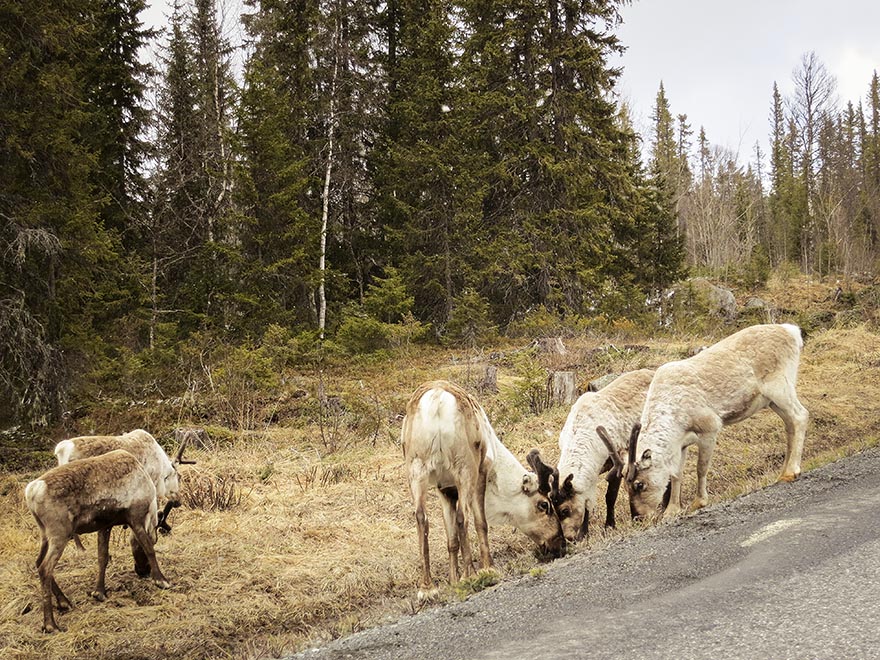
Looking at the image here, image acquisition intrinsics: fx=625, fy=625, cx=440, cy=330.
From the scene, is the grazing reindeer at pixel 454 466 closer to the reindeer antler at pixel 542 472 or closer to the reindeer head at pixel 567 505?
the reindeer antler at pixel 542 472

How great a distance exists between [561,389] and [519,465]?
22.3 ft

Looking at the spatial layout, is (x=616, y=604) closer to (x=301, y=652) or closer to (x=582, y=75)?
(x=301, y=652)

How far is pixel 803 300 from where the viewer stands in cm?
3250

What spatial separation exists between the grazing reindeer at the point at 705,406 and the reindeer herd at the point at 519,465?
1 centimetres

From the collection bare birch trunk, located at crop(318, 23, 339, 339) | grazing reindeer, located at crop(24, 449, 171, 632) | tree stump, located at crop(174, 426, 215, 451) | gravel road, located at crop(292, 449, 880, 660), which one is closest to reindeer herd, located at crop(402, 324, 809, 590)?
gravel road, located at crop(292, 449, 880, 660)

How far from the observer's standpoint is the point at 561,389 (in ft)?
46.4

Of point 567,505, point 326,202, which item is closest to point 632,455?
point 567,505

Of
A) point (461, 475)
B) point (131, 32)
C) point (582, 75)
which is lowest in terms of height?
point (461, 475)

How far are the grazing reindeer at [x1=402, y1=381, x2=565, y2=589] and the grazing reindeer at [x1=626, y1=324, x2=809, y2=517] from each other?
181cm

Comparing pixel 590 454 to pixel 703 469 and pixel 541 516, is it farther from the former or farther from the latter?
pixel 703 469

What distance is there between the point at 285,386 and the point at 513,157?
43.8 feet

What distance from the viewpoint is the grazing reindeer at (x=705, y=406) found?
25.0 ft

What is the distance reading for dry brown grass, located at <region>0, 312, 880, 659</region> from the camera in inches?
244

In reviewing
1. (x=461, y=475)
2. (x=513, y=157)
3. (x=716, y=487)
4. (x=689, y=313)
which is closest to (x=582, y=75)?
(x=513, y=157)
